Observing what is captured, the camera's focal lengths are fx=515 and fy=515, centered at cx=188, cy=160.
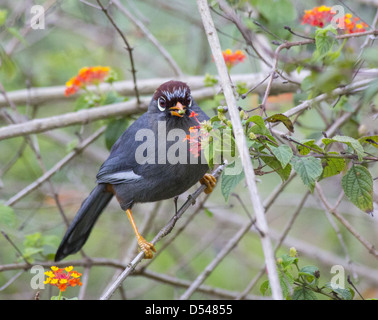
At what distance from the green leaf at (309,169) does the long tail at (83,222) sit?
253cm

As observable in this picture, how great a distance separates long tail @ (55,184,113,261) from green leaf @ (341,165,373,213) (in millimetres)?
2548

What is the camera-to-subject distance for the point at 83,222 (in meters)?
4.93

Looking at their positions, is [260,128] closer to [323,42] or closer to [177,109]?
[323,42]

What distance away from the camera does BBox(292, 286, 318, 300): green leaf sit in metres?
2.90

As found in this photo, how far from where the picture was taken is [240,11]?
15.1ft

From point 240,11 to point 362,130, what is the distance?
4.91ft

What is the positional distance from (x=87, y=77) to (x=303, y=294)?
2.79 m

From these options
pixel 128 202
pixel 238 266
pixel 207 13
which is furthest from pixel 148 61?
pixel 207 13

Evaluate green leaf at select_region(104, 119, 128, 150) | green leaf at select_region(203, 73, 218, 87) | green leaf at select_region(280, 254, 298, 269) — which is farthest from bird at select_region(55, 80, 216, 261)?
green leaf at select_region(280, 254, 298, 269)

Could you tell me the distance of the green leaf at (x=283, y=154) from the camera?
2.57 meters

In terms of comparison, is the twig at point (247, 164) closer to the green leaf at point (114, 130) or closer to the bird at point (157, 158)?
the bird at point (157, 158)

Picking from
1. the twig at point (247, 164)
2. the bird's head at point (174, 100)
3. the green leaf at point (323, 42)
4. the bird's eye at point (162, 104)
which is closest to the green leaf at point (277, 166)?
the twig at point (247, 164)

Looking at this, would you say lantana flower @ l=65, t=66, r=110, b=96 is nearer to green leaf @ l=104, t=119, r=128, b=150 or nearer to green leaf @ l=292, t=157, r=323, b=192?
green leaf @ l=104, t=119, r=128, b=150
